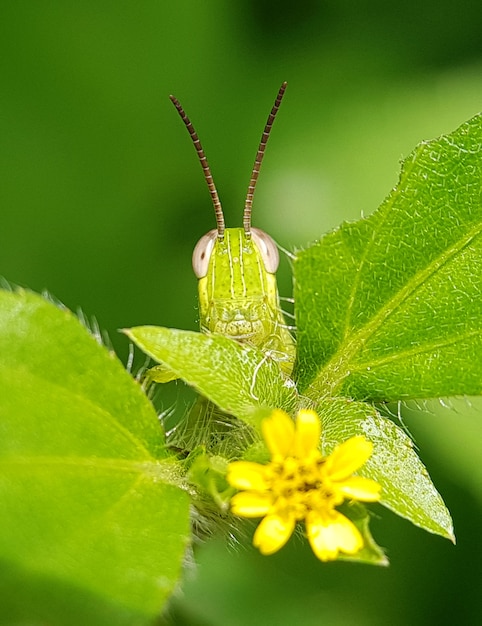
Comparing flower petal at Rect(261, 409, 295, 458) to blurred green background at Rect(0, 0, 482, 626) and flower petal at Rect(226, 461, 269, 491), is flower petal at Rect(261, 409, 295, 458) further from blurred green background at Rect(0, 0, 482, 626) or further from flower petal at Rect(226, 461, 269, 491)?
blurred green background at Rect(0, 0, 482, 626)

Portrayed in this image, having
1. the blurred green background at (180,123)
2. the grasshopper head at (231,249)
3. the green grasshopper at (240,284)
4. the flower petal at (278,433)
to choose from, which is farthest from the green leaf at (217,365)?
the blurred green background at (180,123)

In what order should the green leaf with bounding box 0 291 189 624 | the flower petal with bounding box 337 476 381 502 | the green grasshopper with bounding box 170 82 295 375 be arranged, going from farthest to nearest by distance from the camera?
the green grasshopper with bounding box 170 82 295 375
the flower petal with bounding box 337 476 381 502
the green leaf with bounding box 0 291 189 624

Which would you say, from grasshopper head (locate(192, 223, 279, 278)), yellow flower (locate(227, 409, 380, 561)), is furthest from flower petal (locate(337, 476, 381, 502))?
grasshopper head (locate(192, 223, 279, 278))

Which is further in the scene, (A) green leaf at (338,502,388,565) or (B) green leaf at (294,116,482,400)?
(B) green leaf at (294,116,482,400)

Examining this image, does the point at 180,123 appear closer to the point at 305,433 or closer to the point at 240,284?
the point at 240,284

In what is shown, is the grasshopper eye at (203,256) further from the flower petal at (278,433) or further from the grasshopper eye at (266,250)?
the flower petal at (278,433)

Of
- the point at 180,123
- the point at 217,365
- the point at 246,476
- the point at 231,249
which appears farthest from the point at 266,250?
the point at 180,123
